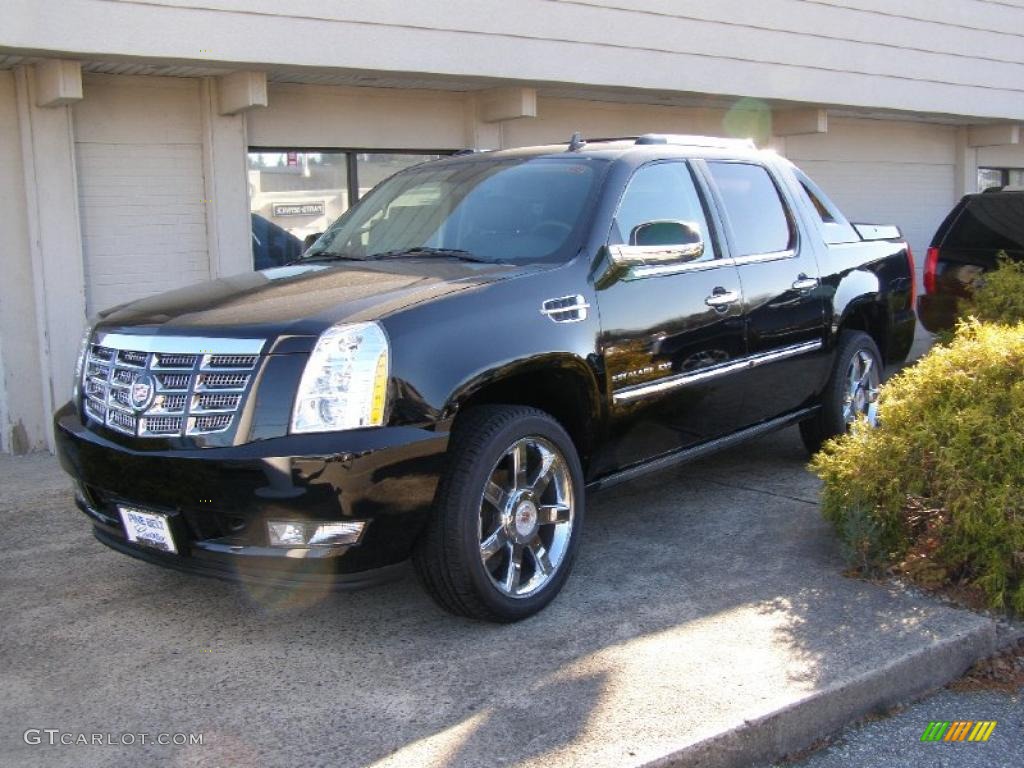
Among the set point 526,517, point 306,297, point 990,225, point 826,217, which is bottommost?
point 526,517

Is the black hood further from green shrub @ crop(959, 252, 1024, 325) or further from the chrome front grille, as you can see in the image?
green shrub @ crop(959, 252, 1024, 325)

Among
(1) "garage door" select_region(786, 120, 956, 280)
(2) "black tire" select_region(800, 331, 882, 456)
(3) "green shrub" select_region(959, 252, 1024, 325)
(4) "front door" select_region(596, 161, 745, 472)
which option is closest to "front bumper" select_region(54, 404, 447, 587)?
(4) "front door" select_region(596, 161, 745, 472)

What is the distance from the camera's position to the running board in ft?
15.8

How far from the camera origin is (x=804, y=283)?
5898mm

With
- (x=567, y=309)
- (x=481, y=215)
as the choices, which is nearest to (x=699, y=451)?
(x=567, y=309)

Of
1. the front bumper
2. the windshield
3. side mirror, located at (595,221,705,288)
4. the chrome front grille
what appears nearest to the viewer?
the front bumper

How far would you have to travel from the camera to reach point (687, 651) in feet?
13.0

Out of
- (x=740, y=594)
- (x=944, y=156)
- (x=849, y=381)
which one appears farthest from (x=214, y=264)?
(x=944, y=156)

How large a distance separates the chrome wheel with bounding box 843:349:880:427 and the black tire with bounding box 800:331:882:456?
0.05m

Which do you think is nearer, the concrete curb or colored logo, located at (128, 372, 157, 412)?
the concrete curb

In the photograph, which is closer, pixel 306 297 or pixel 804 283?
pixel 306 297

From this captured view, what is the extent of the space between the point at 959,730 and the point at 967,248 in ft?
21.5

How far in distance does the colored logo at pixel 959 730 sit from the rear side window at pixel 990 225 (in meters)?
6.29

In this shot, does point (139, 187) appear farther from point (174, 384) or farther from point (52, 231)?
point (174, 384)
